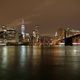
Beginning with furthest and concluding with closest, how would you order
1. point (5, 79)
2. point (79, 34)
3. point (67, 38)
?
point (67, 38), point (79, 34), point (5, 79)

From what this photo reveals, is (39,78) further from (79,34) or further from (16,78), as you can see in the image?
(79,34)

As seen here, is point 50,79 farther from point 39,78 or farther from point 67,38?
point 67,38

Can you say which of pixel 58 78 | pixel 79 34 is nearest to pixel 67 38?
pixel 79 34

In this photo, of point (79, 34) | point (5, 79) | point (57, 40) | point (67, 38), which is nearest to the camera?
point (5, 79)

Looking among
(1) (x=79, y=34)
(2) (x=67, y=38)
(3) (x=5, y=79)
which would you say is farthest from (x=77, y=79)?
(2) (x=67, y=38)

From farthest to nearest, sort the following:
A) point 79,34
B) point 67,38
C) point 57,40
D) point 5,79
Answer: point 57,40 → point 67,38 → point 79,34 → point 5,79

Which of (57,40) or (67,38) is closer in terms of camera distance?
(67,38)

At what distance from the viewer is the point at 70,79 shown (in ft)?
58.7

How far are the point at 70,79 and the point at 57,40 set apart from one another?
597 ft

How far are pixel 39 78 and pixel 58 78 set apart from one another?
47.7 inches

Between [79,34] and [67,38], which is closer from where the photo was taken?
[79,34]

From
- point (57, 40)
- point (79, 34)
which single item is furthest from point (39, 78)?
point (57, 40)

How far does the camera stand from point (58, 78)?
60.3ft

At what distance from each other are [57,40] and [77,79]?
597 ft
